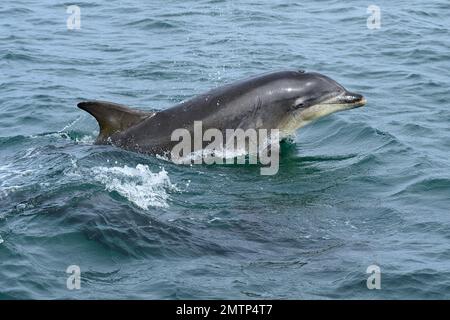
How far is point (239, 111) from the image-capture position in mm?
17219

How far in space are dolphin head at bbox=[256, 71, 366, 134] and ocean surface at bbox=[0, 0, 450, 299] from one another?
0.82m

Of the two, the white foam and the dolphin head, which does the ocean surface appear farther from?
the dolphin head

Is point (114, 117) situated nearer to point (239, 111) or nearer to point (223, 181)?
point (239, 111)

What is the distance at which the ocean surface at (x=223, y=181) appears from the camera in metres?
12.4

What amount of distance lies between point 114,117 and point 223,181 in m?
2.38

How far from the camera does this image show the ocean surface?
488 inches

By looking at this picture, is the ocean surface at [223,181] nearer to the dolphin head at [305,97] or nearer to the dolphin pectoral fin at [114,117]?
the dolphin pectoral fin at [114,117]

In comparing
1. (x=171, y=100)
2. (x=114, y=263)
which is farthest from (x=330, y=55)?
(x=114, y=263)

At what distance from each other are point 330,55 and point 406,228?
12.2 meters

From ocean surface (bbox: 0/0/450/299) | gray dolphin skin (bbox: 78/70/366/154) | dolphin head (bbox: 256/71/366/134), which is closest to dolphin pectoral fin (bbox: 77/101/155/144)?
gray dolphin skin (bbox: 78/70/366/154)

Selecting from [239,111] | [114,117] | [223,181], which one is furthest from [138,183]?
[239,111]

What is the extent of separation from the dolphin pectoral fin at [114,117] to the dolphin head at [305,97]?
2.38 m

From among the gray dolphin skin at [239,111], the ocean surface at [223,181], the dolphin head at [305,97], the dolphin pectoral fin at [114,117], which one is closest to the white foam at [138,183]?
the ocean surface at [223,181]
